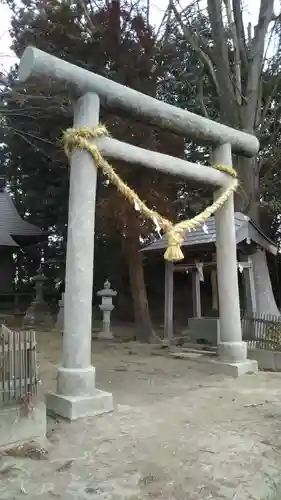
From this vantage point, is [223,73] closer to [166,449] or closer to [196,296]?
[196,296]

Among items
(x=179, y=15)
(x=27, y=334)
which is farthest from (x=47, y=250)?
(x=27, y=334)

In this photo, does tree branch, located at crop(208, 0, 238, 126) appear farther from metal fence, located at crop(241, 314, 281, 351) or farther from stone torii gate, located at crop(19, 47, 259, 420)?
stone torii gate, located at crop(19, 47, 259, 420)

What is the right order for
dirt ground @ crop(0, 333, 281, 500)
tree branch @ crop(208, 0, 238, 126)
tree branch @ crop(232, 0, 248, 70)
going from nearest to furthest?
dirt ground @ crop(0, 333, 281, 500)
tree branch @ crop(208, 0, 238, 126)
tree branch @ crop(232, 0, 248, 70)

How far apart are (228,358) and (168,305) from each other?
4408 millimetres

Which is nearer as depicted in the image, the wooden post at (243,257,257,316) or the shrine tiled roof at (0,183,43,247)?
the wooden post at (243,257,257,316)

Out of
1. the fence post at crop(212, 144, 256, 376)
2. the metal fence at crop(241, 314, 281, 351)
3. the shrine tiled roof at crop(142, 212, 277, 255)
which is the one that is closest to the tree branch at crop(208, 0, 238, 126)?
the shrine tiled roof at crop(142, 212, 277, 255)

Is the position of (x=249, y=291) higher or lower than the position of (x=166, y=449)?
higher

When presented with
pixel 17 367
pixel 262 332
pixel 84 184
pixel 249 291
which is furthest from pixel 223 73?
pixel 17 367

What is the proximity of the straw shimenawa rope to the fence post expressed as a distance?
0.95ft

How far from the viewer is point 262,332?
28.5ft

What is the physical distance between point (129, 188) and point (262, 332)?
4.41 metres

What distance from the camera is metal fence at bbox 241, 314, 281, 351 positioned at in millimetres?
8516

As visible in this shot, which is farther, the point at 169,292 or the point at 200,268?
the point at 169,292

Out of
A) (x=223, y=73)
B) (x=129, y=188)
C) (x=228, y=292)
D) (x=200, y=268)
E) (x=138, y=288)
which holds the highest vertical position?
(x=223, y=73)
